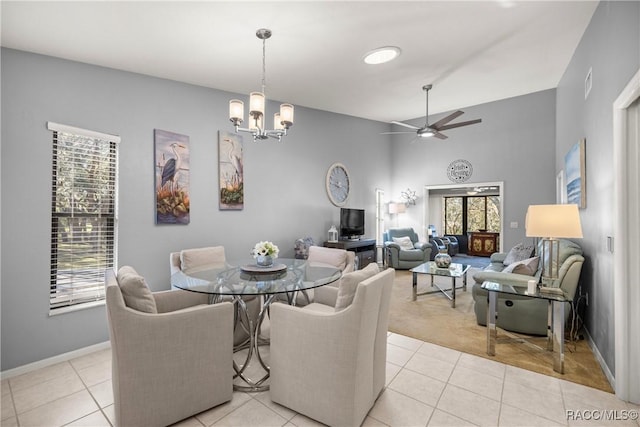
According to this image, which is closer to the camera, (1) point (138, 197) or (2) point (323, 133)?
(1) point (138, 197)

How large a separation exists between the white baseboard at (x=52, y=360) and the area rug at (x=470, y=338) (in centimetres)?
304

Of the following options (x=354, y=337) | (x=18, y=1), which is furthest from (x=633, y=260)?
(x=18, y=1)

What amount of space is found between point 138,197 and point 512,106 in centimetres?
648

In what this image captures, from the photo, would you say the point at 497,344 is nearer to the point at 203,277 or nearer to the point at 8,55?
the point at 203,277

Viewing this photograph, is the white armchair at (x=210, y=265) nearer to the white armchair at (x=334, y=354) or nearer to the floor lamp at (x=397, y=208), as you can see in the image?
the white armchair at (x=334, y=354)

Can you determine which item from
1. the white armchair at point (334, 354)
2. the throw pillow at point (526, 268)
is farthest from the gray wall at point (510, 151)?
the white armchair at point (334, 354)

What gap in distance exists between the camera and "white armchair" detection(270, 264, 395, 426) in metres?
1.70

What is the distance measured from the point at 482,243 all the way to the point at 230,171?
886cm

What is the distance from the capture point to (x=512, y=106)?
5.75 m

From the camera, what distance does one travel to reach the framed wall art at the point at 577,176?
3156mm

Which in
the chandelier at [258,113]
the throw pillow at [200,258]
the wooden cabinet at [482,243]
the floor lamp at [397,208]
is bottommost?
the wooden cabinet at [482,243]

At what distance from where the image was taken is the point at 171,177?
3551mm

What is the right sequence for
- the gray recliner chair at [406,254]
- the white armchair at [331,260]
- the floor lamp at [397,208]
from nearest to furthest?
the white armchair at [331,260], the gray recliner chair at [406,254], the floor lamp at [397,208]

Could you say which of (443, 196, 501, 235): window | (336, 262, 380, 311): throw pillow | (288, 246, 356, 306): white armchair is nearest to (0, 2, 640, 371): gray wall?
(288, 246, 356, 306): white armchair
